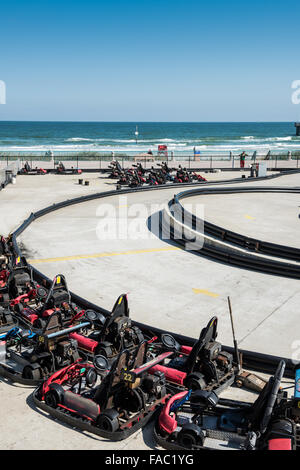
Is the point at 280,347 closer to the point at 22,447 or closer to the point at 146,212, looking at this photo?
the point at 22,447

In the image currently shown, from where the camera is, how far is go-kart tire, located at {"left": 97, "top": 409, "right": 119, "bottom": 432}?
6.59m

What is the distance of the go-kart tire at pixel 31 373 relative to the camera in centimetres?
799

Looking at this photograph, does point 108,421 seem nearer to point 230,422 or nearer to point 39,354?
point 230,422

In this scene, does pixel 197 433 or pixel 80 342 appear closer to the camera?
pixel 197 433

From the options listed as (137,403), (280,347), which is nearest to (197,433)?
(137,403)

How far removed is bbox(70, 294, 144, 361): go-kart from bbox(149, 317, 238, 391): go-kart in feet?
3.03

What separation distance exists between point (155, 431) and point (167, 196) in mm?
22747

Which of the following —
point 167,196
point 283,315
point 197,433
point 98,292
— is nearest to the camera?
point 197,433

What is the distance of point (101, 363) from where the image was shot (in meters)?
8.12

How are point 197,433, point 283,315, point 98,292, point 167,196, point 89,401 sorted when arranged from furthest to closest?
point 167,196, point 98,292, point 283,315, point 89,401, point 197,433

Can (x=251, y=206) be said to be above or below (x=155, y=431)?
above

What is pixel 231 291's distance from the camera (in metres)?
12.7

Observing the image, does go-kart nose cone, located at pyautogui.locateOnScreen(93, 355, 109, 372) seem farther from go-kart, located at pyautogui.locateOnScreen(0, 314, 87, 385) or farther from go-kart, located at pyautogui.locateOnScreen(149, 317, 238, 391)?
go-kart, located at pyautogui.locateOnScreen(149, 317, 238, 391)

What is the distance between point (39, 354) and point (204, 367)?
2941 millimetres
